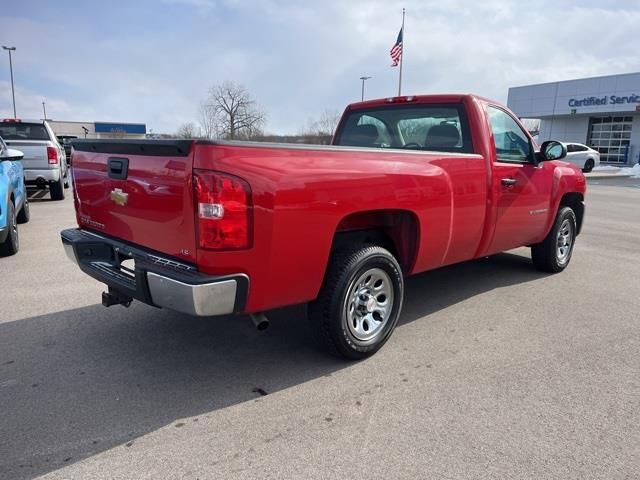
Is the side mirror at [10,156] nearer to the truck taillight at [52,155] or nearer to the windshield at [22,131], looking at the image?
the truck taillight at [52,155]

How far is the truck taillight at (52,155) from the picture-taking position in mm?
11195

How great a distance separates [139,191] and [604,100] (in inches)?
1583

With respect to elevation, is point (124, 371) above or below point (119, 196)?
below

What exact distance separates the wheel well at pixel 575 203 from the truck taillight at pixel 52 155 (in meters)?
10.6

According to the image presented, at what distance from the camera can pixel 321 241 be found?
3051 millimetres

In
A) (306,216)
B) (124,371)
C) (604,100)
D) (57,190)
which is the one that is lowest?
(124,371)

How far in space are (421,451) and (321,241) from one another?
51.2 inches

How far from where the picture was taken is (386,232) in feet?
12.5

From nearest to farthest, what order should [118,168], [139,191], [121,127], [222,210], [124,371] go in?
1. [222,210]
2. [139,191]
3. [118,168]
4. [124,371]
5. [121,127]

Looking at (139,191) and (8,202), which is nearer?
(139,191)

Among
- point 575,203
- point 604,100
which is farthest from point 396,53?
point 575,203

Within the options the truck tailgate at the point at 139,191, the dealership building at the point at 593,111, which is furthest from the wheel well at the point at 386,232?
the dealership building at the point at 593,111

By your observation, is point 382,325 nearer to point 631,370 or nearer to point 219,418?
point 219,418

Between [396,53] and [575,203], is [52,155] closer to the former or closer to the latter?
[575,203]
